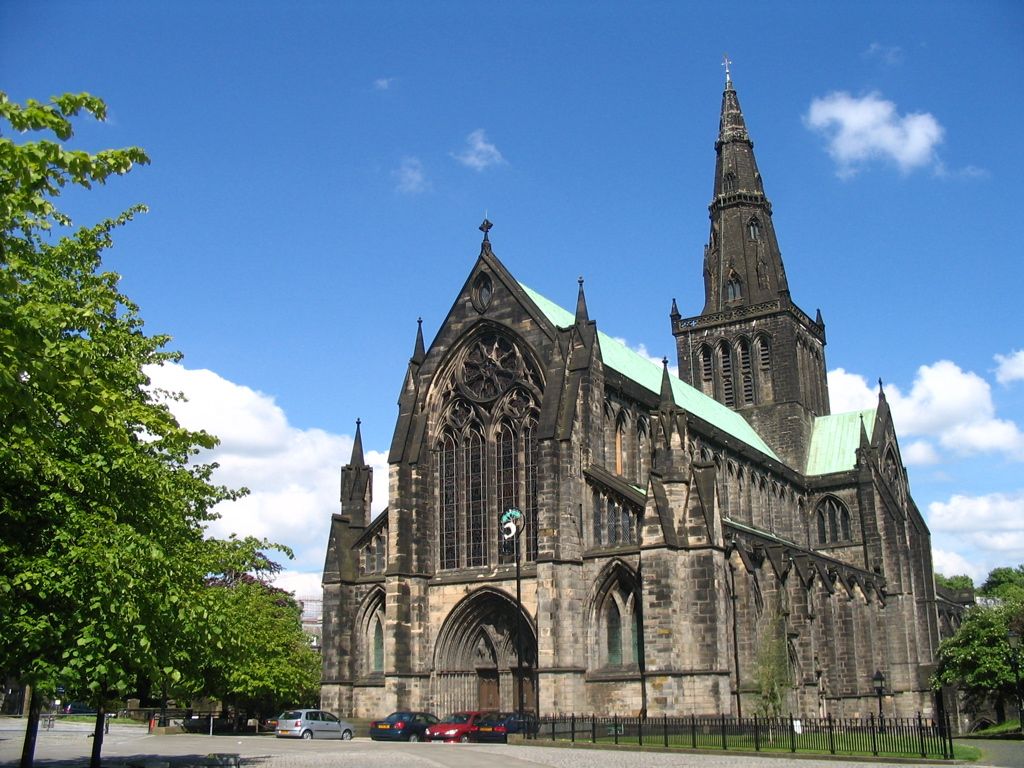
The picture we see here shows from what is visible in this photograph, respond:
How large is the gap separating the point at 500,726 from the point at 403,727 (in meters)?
3.80

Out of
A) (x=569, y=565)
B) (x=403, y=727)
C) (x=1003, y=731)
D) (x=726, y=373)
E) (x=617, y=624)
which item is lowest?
(x=1003, y=731)

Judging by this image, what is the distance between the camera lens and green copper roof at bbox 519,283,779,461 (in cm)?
4755

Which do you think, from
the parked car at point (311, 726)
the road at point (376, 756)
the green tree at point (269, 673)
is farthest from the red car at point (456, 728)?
the green tree at point (269, 673)

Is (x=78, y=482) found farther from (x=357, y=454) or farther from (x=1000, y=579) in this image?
(x=1000, y=579)

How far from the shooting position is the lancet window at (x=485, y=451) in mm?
41750

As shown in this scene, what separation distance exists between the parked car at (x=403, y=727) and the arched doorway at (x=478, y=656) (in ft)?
13.2

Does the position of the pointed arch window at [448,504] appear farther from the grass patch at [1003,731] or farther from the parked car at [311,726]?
the grass patch at [1003,731]

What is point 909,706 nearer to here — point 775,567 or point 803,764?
point 775,567

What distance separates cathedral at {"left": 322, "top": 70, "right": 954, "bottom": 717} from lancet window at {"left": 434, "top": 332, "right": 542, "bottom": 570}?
87mm

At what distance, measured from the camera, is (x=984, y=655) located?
51344 mm

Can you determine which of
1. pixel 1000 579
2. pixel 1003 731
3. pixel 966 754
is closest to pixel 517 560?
pixel 966 754

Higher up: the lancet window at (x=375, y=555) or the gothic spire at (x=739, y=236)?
the gothic spire at (x=739, y=236)

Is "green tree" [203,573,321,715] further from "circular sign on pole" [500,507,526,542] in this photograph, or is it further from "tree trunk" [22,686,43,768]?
"tree trunk" [22,686,43,768]

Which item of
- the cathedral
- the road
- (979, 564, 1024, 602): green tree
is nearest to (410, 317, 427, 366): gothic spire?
the cathedral
